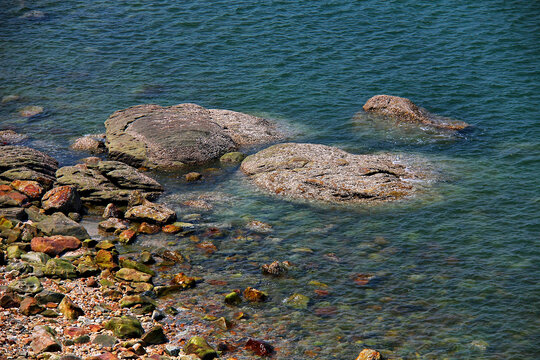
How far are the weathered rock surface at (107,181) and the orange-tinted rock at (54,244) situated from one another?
483 centimetres

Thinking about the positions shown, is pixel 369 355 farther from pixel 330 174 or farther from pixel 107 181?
pixel 107 181

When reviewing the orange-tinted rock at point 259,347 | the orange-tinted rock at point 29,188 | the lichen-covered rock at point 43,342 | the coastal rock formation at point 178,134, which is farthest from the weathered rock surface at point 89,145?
the orange-tinted rock at point 259,347

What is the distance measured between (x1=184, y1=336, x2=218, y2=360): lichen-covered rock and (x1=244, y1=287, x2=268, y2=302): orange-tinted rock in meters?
3.47

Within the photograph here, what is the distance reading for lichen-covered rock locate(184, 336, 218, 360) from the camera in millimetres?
18123

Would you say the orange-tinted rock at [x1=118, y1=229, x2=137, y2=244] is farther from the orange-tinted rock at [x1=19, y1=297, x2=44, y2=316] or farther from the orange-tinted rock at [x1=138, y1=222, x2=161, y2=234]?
the orange-tinted rock at [x1=19, y1=297, x2=44, y2=316]

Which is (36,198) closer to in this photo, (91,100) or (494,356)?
(91,100)

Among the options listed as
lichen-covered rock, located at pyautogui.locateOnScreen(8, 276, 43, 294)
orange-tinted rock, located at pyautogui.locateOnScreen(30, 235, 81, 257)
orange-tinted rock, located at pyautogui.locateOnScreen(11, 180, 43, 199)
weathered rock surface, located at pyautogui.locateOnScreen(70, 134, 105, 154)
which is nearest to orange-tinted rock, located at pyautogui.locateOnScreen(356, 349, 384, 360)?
lichen-covered rock, located at pyautogui.locateOnScreen(8, 276, 43, 294)

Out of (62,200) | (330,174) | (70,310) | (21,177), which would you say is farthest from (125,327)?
(330,174)

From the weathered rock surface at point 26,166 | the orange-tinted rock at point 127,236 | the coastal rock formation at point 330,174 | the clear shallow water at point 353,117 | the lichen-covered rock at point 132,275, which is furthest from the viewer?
the weathered rock surface at point 26,166

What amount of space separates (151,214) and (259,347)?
10.8m

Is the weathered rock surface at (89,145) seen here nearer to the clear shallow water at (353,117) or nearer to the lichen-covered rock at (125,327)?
the clear shallow water at (353,117)

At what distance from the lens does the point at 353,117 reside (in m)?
40.0

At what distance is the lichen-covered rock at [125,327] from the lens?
Result: 18734 mm

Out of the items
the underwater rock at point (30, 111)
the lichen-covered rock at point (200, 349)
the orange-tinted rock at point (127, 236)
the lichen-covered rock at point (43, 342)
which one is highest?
the underwater rock at point (30, 111)
